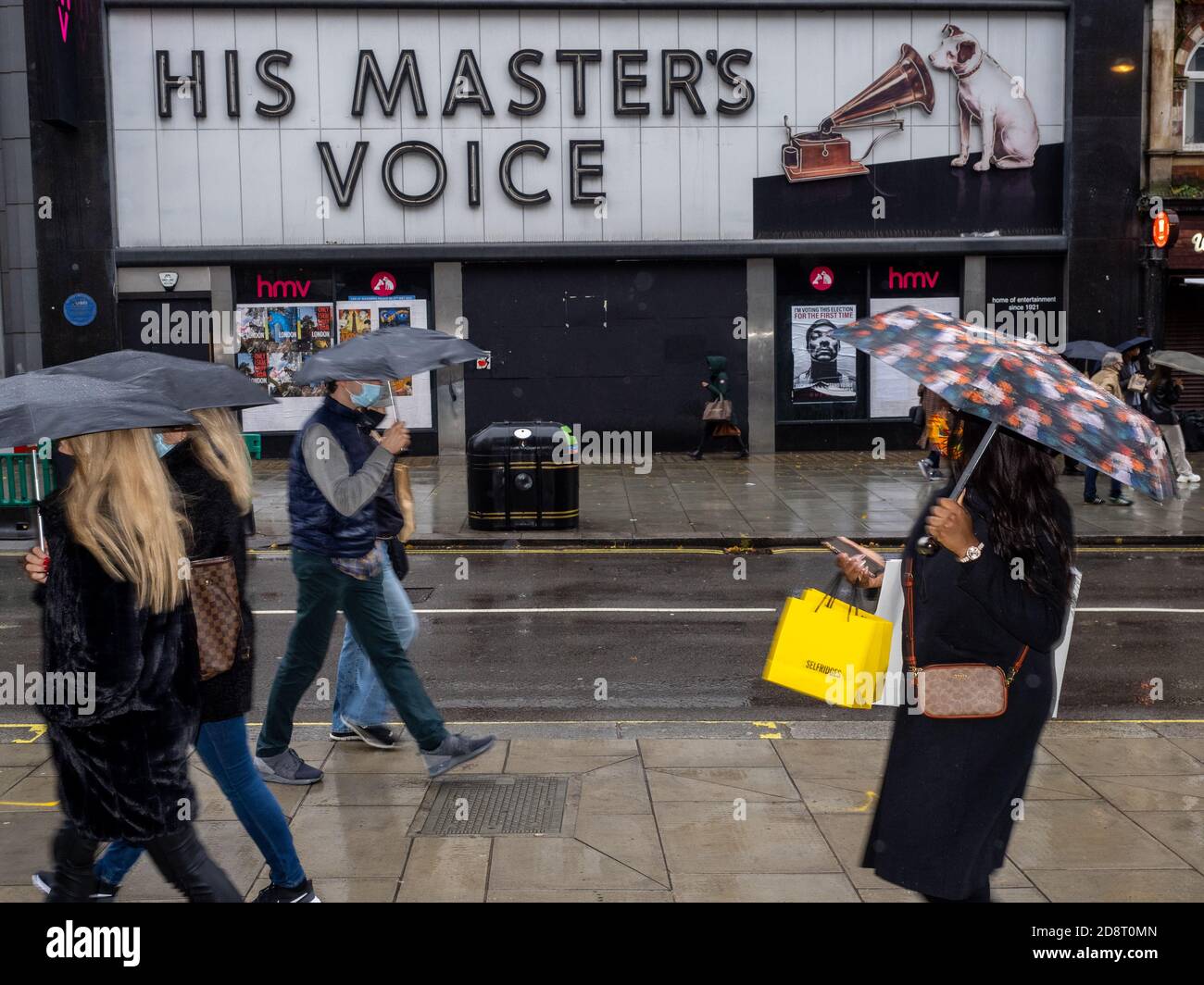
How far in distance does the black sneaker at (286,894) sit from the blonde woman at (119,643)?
66 centimetres

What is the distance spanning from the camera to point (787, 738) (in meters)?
6.90

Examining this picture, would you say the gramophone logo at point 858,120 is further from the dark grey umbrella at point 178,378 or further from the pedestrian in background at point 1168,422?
the dark grey umbrella at point 178,378

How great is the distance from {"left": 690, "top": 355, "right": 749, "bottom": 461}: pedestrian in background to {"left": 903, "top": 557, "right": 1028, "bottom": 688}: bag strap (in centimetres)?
1806

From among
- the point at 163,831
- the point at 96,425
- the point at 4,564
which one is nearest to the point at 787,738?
the point at 163,831

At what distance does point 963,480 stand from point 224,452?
2518 mm

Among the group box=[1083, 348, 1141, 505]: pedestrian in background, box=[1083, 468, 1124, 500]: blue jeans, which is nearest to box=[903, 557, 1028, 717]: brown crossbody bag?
box=[1083, 348, 1141, 505]: pedestrian in background

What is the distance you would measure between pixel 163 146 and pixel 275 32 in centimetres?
265

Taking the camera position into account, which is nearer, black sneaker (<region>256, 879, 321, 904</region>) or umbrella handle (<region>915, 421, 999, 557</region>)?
umbrella handle (<region>915, 421, 999, 557</region>)

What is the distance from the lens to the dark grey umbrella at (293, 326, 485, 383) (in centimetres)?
583

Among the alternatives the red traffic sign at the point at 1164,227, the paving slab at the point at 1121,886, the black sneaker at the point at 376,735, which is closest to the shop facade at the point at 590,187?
the red traffic sign at the point at 1164,227

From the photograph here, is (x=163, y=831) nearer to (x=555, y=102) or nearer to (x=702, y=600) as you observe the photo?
(x=702, y=600)

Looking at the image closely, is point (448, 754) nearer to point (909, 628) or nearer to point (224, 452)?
point (224, 452)

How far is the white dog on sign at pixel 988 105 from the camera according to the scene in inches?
879

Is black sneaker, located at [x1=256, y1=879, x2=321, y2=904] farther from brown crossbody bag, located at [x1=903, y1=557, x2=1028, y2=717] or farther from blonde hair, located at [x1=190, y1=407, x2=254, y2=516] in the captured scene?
brown crossbody bag, located at [x1=903, y1=557, x2=1028, y2=717]
